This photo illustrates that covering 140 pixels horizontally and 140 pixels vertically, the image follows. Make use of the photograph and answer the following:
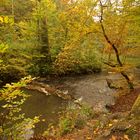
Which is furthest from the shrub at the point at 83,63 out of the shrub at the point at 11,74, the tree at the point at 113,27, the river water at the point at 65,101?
the tree at the point at 113,27

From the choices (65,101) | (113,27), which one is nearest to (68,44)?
(113,27)

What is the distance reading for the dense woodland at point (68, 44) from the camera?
40.4 ft

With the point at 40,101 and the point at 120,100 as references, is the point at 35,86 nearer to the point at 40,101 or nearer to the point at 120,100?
the point at 40,101

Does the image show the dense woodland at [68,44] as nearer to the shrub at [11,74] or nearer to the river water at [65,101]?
the shrub at [11,74]

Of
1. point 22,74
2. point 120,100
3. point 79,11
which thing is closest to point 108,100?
point 120,100

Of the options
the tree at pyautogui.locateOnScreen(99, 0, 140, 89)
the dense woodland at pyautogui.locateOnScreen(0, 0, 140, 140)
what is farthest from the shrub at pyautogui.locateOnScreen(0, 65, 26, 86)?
the tree at pyautogui.locateOnScreen(99, 0, 140, 89)

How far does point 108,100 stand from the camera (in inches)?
664

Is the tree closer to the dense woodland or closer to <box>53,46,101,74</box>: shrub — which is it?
the dense woodland

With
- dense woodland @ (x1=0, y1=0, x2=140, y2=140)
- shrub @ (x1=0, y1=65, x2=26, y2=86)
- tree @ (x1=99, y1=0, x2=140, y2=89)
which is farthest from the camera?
shrub @ (x1=0, y1=65, x2=26, y2=86)

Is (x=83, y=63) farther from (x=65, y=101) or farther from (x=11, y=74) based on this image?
(x=65, y=101)

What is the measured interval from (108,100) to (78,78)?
8.61 m

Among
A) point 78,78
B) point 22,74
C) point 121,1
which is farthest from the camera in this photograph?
point 78,78

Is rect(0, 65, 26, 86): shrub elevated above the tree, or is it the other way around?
the tree

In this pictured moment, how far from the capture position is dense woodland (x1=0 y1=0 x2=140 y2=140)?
12.3 metres
